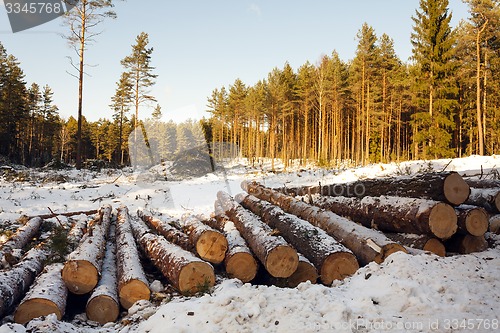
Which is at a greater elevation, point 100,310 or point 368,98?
point 368,98

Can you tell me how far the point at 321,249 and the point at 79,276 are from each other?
408cm

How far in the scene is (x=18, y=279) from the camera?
4.99 m

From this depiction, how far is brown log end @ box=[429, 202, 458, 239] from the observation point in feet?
18.9

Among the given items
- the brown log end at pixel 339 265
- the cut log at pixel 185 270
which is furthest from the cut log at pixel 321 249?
the cut log at pixel 185 270

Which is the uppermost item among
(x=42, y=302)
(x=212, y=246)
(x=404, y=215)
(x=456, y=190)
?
(x=456, y=190)

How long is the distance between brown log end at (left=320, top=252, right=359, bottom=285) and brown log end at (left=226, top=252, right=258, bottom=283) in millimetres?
1293

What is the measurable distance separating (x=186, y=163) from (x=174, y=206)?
34.1ft

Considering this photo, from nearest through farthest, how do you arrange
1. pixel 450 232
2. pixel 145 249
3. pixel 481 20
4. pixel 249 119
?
1. pixel 450 232
2. pixel 145 249
3. pixel 481 20
4. pixel 249 119

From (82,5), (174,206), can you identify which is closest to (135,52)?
(82,5)

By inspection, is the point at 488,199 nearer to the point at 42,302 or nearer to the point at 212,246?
the point at 212,246

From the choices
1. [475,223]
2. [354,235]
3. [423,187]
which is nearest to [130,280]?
[354,235]

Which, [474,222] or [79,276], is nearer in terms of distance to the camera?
[79,276]

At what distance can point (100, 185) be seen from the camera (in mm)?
16750

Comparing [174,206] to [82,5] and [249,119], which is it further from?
[249,119]
